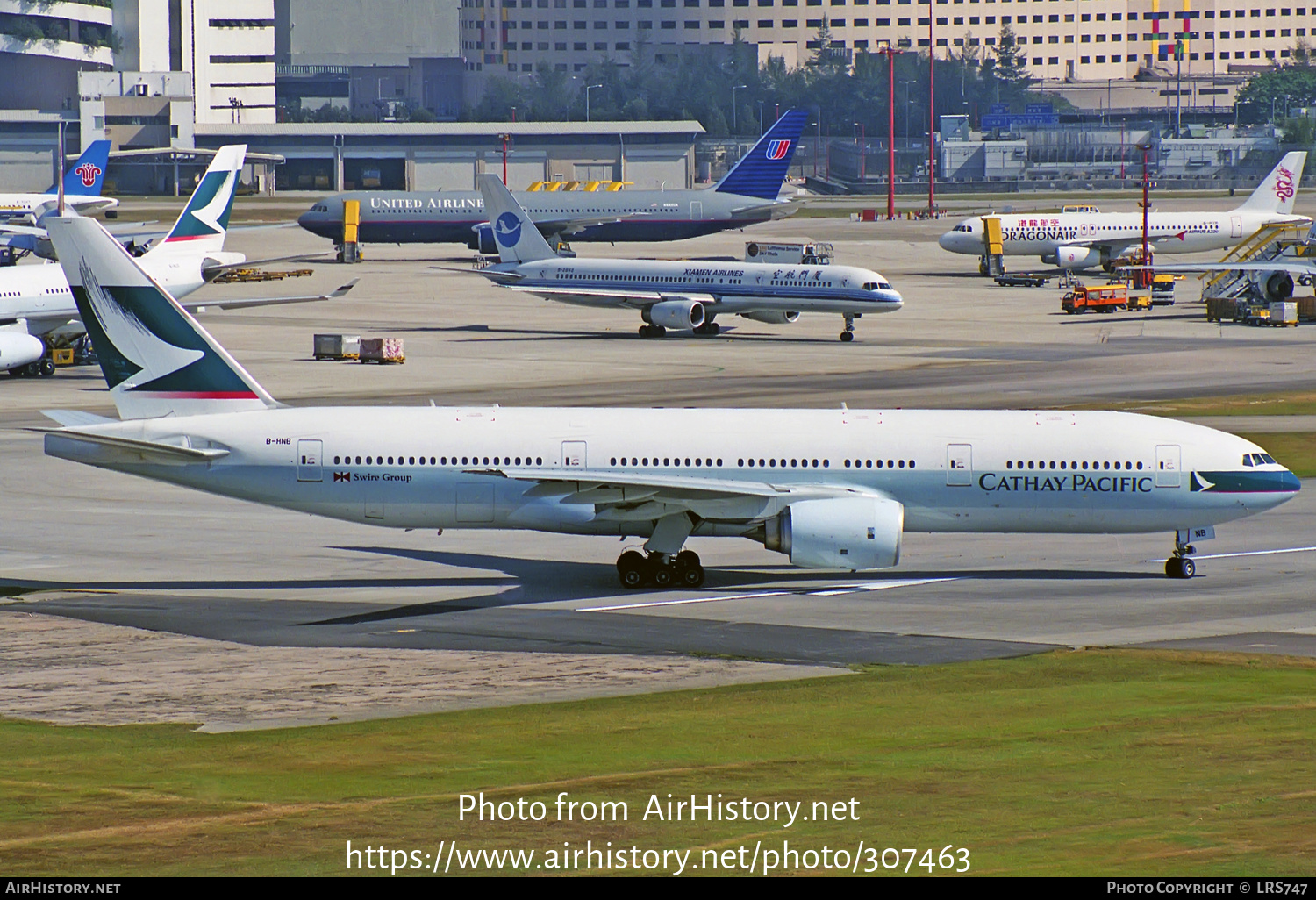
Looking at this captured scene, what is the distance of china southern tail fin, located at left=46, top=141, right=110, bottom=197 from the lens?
15800 cm

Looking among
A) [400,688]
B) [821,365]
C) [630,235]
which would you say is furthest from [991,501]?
[630,235]

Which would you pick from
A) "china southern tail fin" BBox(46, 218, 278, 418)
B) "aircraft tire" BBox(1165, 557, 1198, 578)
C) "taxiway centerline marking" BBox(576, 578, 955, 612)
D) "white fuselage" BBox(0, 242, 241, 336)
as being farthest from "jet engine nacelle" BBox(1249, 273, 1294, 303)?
"china southern tail fin" BBox(46, 218, 278, 418)

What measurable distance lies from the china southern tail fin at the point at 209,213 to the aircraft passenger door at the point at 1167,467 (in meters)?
61.4

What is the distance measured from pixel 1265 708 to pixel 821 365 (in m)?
61.5

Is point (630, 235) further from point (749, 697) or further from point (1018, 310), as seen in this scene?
point (749, 697)

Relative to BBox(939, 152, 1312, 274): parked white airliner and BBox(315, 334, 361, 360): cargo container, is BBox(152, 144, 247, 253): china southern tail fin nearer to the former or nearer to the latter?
BBox(315, 334, 361, 360): cargo container

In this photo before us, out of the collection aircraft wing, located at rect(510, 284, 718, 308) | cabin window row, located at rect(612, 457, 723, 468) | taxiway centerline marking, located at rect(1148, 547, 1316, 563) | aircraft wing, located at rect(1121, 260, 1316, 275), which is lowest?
taxiway centerline marking, located at rect(1148, 547, 1316, 563)

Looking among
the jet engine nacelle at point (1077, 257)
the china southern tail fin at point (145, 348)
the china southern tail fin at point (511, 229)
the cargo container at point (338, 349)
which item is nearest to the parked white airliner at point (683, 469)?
the china southern tail fin at point (145, 348)

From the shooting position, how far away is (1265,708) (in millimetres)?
29516

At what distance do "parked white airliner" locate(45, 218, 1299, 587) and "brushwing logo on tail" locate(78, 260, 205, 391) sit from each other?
1343 mm

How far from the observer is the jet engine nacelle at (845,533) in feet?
131

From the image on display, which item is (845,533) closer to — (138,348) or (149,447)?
(149,447)

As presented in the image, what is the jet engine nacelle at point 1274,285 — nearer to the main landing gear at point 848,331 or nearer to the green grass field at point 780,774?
the main landing gear at point 848,331

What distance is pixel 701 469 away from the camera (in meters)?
41.6
